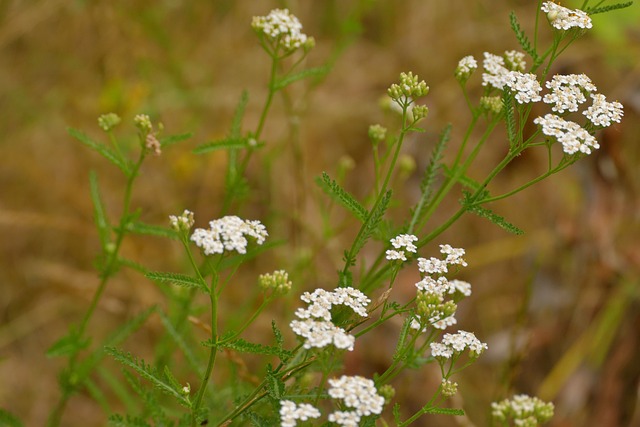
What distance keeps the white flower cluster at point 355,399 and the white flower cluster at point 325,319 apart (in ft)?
0.41

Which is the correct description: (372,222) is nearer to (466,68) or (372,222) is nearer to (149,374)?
(466,68)

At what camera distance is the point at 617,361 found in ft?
20.1

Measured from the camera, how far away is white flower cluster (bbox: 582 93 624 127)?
10.1ft

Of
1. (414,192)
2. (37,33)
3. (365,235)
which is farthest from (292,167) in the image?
(365,235)

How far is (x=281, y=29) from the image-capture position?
3.80 m

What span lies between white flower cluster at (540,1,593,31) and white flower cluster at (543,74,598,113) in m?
0.23

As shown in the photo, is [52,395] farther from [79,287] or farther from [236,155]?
[236,155]

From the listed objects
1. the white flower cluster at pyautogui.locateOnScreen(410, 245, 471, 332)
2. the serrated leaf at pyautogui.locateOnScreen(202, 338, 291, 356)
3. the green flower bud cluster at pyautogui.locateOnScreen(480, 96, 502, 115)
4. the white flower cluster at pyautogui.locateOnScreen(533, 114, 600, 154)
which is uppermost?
the green flower bud cluster at pyautogui.locateOnScreen(480, 96, 502, 115)

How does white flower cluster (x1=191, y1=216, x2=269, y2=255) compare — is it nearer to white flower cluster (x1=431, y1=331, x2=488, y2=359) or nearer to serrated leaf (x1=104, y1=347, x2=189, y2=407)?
serrated leaf (x1=104, y1=347, x2=189, y2=407)

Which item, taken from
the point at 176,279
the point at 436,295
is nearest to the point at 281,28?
the point at 176,279

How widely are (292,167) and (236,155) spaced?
129 inches

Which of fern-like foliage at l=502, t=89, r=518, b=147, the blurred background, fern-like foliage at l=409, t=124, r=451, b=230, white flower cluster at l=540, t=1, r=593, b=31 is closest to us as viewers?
fern-like foliage at l=502, t=89, r=518, b=147

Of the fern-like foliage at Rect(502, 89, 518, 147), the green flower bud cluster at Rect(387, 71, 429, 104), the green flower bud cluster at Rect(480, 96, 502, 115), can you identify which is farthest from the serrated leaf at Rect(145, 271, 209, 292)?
the green flower bud cluster at Rect(480, 96, 502, 115)

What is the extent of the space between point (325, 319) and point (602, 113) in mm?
1473
